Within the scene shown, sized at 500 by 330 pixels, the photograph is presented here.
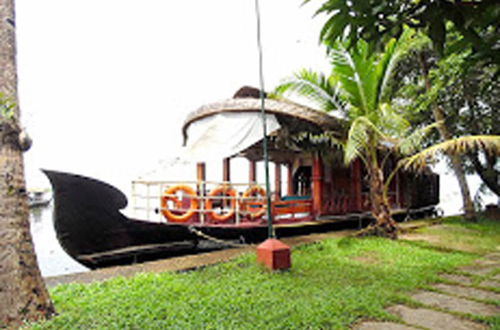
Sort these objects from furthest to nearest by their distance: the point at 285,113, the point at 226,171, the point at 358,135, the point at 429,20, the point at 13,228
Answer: the point at 226,171 < the point at 285,113 < the point at 358,135 < the point at 13,228 < the point at 429,20

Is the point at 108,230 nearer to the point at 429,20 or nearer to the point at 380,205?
the point at 380,205

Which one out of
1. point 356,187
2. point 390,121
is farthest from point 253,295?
point 356,187

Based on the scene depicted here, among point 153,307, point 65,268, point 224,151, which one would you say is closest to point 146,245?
point 224,151

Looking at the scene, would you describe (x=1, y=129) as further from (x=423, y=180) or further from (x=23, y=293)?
(x=423, y=180)

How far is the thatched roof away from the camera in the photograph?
6922mm

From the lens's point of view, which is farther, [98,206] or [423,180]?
[423,180]

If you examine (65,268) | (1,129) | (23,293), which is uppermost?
(1,129)

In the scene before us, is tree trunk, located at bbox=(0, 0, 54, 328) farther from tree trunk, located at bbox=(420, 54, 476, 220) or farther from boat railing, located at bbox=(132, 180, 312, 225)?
tree trunk, located at bbox=(420, 54, 476, 220)

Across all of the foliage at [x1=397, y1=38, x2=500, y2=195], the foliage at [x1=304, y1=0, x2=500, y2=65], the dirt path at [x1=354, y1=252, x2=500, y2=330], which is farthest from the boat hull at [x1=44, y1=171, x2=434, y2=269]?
the foliage at [x1=397, y1=38, x2=500, y2=195]

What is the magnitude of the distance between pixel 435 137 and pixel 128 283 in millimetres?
12547

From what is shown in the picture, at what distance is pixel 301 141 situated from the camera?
320 inches

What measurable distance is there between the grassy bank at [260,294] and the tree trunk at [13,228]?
0.93 ft

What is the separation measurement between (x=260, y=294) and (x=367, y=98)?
4.67 meters

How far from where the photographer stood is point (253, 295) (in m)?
3.58
